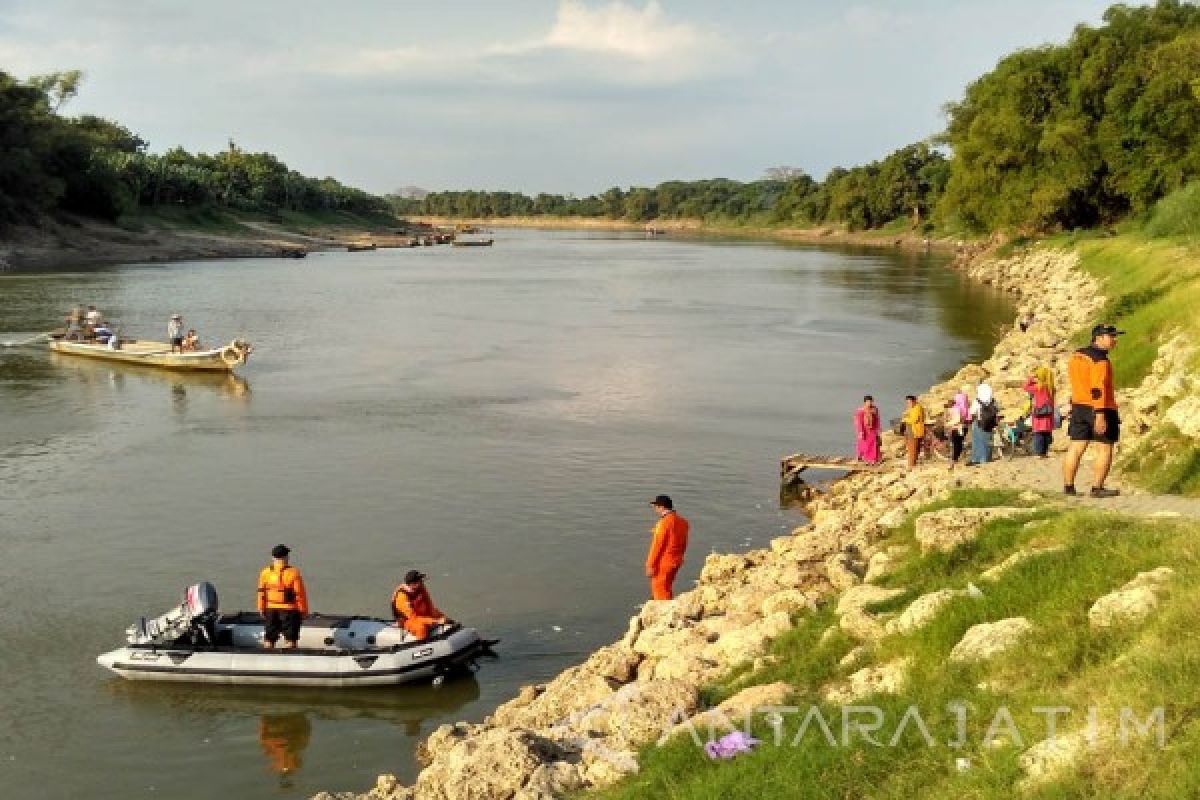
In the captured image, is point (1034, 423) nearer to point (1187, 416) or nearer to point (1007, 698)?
point (1187, 416)

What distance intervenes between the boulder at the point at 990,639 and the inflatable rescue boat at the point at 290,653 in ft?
27.0

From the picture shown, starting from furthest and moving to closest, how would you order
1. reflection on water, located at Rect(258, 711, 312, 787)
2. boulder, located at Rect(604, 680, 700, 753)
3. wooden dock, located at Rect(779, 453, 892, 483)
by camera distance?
wooden dock, located at Rect(779, 453, 892, 483) → reflection on water, located at Rect(258, 711, 312, 787) → boulder, located at Rect(604, 680, 700, 753)

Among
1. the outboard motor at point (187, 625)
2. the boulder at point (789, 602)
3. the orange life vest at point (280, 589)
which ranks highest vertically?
the boulder at point (789, 602)

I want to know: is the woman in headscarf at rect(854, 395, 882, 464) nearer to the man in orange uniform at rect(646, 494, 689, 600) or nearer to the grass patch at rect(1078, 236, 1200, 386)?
the grass patch at rect(1078, 236, 1200, 386)

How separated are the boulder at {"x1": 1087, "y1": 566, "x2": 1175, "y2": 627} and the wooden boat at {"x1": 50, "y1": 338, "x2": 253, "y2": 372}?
117 ft

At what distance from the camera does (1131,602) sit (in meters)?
7.98

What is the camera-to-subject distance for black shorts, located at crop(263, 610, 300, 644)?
14.7m

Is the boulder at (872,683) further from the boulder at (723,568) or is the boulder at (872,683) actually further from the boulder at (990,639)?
the boulder at (723,568)

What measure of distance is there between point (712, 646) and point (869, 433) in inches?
488

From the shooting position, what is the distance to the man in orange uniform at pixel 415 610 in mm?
14945

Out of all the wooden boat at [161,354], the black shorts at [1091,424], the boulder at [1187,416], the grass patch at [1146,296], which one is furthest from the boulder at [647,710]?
the wooden boat at [161,354]

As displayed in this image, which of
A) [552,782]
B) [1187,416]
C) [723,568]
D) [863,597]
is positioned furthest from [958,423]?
[552,782]

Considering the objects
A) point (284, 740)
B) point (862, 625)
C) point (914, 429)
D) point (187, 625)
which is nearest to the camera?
point (862, 625)

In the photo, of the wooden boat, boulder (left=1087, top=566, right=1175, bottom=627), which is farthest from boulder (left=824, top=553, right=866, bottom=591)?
the wooden boat
